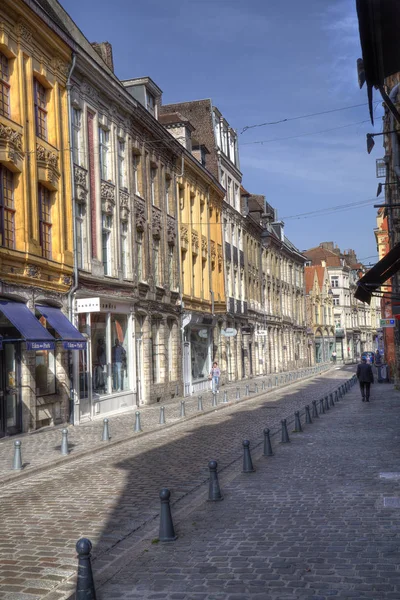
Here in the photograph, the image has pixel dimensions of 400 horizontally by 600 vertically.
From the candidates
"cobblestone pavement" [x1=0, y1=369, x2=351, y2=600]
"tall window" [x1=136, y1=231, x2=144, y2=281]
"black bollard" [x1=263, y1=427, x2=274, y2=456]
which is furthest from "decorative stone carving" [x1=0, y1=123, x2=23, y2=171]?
"black bollard" [x1=263, y1=427, x2=274, y2=456]

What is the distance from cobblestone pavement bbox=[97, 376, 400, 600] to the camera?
232 inches

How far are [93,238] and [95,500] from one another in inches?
591

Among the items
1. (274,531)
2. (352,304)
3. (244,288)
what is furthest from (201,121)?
(352,304)

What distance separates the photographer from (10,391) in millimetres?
18312

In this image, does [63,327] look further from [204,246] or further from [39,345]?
[204,246]

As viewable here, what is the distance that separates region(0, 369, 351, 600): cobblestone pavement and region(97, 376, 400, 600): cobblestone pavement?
63 centimetres

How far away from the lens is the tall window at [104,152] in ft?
83.3

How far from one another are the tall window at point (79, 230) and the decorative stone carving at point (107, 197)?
5.25ft

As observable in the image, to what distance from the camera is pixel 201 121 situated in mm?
45188

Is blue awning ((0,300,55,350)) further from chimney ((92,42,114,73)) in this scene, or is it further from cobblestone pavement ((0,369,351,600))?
chimney ((92,42,114,73))

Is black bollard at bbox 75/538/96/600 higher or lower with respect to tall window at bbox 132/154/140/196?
lower

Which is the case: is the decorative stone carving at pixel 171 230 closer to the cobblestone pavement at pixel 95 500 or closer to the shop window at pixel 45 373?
the shop window at pixel 45 373

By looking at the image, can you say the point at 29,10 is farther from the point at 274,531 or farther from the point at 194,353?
the point at 194,353

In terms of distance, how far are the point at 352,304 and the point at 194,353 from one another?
246 ft
